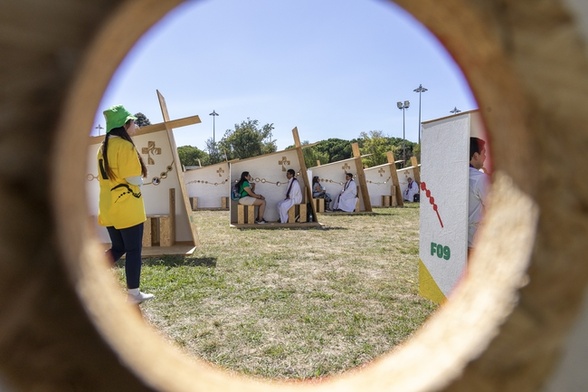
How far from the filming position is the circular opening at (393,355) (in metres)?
0.68

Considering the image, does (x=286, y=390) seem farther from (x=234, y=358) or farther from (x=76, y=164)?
(x=234, y=358)

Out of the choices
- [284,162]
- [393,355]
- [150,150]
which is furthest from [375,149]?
[393,355]

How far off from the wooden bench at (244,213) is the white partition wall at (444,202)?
744 cm

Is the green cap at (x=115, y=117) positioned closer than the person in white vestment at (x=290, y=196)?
Yes

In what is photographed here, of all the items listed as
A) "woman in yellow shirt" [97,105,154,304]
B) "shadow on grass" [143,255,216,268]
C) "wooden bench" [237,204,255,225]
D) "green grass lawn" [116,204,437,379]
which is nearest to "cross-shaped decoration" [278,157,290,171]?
"wooden bench" [237,204,255,225]

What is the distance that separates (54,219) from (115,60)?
0.38m

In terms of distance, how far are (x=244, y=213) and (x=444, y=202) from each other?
827 cm

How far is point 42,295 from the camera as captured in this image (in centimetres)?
65

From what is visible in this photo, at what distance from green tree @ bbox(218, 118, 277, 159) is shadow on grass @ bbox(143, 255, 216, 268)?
33.3 meters

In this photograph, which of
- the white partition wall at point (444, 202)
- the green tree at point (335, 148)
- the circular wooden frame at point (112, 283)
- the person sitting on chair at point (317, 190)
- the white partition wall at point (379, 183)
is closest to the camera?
the circular wooden frame at point (112, 283)

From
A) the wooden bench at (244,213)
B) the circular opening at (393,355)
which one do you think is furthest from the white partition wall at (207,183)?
the circular opening at (393,355)

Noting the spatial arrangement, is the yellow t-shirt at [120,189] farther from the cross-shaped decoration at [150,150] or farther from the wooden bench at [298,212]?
the wooden bench at [298,212]

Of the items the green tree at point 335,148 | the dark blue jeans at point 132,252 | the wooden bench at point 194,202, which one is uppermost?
the green tree at point 335,148

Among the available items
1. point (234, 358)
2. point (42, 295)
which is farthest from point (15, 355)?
point (234, 358)
